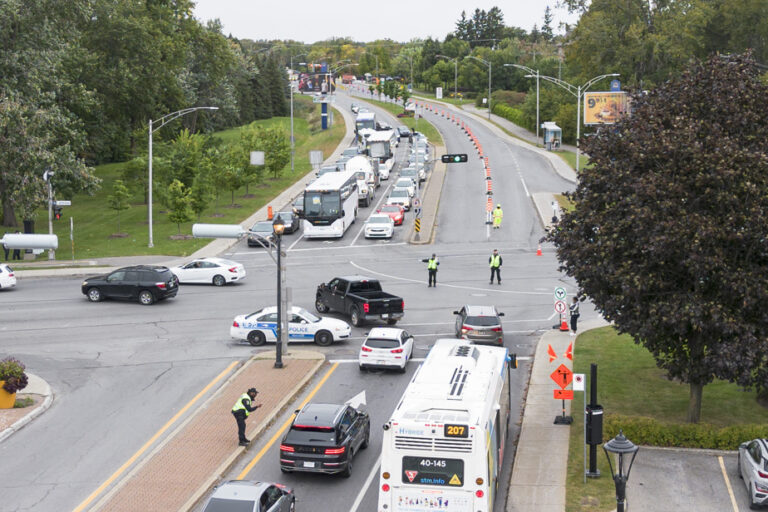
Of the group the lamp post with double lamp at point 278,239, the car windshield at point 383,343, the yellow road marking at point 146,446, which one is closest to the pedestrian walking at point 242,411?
the yellow road marking at point 146,446

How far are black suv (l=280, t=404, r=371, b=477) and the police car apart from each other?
12334mm

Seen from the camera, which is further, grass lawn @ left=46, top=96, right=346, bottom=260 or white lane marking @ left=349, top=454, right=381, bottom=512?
grass lawn @ left=46, top=96, right=346, bottom=260

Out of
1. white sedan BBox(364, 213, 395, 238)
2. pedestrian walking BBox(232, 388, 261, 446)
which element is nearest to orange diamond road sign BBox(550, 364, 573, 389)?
pedestrian walking BBox(232, 388, 261, 446)

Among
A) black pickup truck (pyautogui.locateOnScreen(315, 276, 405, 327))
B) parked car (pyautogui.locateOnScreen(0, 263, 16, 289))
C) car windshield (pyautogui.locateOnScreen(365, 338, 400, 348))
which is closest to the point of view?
car windshield (pyautogui.locateOnScreen(365, 338, 400, 348))

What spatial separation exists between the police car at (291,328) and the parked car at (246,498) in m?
15.9

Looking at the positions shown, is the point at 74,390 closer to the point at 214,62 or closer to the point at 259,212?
the point at 259,212

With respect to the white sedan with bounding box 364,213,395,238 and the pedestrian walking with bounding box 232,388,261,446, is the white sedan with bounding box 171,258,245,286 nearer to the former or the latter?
the white sedan with bounding box 364,213,395,238

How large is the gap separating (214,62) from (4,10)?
34177mm

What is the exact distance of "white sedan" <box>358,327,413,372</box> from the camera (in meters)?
30.0

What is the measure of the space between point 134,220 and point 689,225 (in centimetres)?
5030

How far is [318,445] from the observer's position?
69.3 feet

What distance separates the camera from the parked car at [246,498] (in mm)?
16922

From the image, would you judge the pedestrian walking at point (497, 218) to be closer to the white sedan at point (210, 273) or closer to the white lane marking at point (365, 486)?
the white sedan at point (210, 273)

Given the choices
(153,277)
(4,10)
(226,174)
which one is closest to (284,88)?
(226,174)
